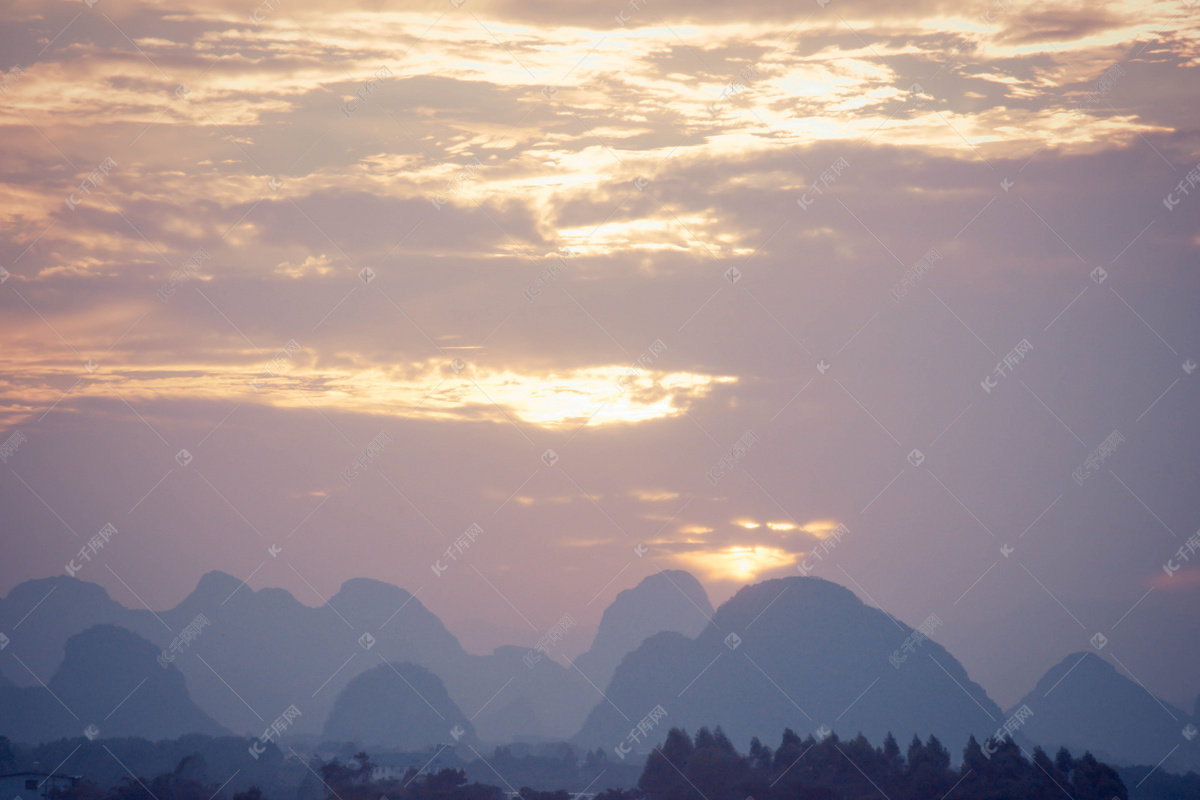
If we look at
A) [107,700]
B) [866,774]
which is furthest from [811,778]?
[107,700]

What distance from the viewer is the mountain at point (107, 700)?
180375mm

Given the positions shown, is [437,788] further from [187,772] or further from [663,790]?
[187,772]

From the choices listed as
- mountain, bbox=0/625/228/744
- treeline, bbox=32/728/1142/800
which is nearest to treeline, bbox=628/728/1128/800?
treeline, bbox=32/728/1142/800

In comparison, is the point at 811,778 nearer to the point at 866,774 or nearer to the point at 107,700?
the point at 866,774

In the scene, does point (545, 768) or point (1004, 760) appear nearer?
point (1004, 760)

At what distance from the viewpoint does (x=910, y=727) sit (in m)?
192

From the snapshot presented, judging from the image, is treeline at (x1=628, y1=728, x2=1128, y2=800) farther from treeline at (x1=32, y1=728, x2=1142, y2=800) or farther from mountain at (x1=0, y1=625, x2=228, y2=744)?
mountain at (x1=0, y1=625, x2=228, y2=744)

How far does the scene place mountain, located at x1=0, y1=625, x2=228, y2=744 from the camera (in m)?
180

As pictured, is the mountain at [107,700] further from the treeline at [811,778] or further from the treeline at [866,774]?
the treeline at [866,774]

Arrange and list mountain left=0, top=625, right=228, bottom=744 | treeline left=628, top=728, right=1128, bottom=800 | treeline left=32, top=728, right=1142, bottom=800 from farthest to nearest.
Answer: mountain left=0, top=625, right=228, bottom=744, treeline left=32, top=728, right=1142, bottom=800, treeline left=628, top=728, right=1128, bottom=800

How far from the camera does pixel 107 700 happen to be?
18550cm

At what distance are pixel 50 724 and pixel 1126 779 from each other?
8004 inches

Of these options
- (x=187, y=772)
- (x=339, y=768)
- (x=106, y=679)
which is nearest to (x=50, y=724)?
(x=106, y=679)

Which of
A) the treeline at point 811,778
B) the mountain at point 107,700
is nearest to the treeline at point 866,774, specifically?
the treeline at point 811,778
